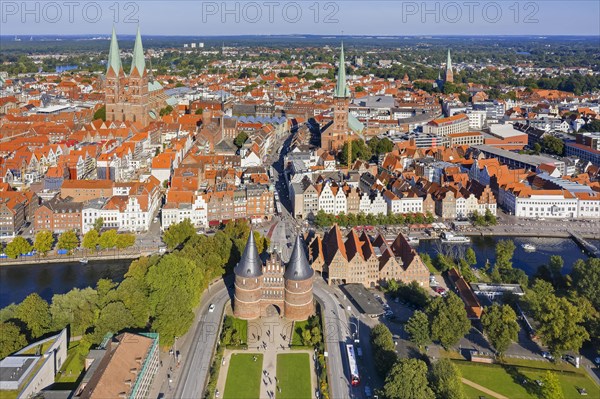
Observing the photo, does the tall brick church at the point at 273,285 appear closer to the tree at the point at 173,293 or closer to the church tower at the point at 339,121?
the tree at the point at 173,293

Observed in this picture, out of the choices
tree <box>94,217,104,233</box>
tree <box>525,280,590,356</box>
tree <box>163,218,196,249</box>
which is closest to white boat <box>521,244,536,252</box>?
tree <box>525,280,590,356</box>

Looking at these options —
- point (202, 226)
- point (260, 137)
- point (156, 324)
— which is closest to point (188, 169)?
point (202, 226)

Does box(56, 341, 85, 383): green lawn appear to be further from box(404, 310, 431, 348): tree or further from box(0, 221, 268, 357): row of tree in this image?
box(404, 310, 431, 348): tree

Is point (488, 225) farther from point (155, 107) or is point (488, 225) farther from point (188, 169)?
point (155, 107)

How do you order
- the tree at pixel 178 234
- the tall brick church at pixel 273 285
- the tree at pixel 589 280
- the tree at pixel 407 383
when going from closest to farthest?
1. the tree at pixel 407 383
2. the tall brick church at pixel 273 285
3. the tree at pixel 589 280
4. the tree at pixel 178 234

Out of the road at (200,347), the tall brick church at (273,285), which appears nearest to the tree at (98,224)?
the road at (200,347)
